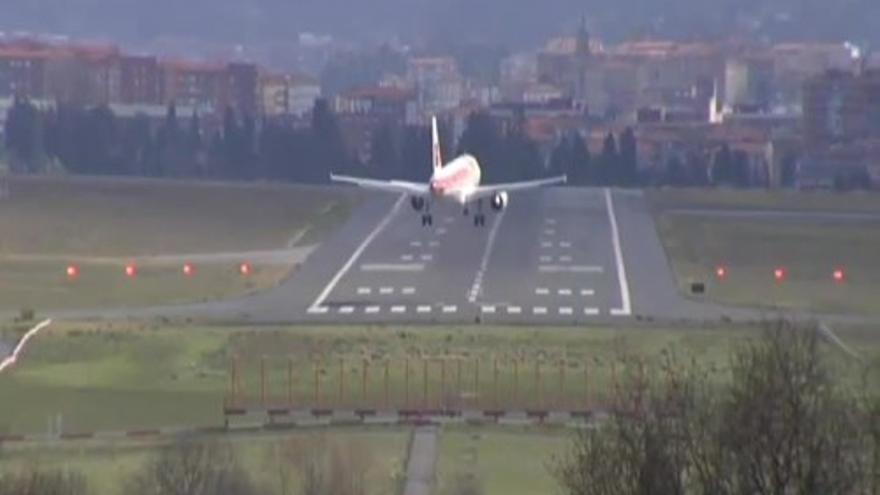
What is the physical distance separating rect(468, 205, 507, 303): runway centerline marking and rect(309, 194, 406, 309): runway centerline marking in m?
1.64

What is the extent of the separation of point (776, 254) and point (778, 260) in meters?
1.10

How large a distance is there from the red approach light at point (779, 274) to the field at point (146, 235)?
610cm

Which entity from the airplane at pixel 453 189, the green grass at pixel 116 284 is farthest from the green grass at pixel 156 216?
the green grass at pixel 116 284

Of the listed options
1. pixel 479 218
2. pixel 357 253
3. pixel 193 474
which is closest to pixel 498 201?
pixel 357 253

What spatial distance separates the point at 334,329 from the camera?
38969mm

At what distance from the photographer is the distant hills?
6368 inches

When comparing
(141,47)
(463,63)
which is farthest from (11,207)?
(141,47)

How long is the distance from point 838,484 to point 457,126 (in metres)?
76.9

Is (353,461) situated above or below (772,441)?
below

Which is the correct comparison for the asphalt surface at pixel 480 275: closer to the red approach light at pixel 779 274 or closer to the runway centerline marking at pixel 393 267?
the runway centerline marking at pixel 393 267

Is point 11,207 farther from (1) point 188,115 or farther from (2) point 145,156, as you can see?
(1) point 188,115

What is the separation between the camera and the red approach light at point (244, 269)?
154ft

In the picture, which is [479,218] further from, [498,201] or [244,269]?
[244,269]

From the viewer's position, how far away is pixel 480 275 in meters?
46.6
